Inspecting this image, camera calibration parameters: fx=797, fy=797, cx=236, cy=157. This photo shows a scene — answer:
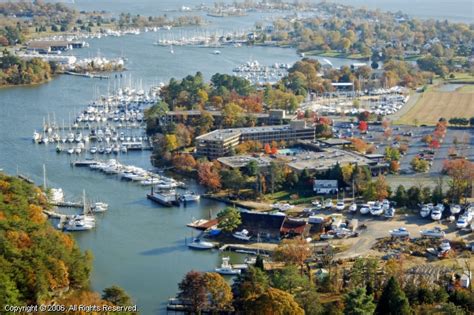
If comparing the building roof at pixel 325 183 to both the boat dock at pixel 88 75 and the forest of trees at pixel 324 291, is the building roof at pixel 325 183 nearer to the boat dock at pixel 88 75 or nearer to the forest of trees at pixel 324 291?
the forest of trees at pixel 324 291

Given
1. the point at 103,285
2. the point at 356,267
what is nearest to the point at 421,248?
the point at 356,267

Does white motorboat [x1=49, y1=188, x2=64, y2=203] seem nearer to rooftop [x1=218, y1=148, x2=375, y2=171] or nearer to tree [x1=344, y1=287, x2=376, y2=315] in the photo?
rooftop [x1=218, y1=148, x2=375, y2=171]

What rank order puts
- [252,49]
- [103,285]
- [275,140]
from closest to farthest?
[103,285], [275,140], [252,49]

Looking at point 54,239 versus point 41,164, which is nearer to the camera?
point 54,239

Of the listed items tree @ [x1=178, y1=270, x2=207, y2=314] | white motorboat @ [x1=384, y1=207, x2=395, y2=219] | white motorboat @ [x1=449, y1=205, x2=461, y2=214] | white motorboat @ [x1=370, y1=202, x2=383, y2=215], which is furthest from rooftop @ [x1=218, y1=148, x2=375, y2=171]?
tree @ [x1=178, y1=270, x2=207, y2=314]

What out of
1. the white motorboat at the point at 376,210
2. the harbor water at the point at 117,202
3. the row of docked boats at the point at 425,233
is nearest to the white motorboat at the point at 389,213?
the white motorboat at the point at 376,210

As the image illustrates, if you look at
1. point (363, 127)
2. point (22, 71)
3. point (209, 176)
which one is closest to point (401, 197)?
point (209, 176)

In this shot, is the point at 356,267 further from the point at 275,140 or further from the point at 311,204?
the point at 275,140
